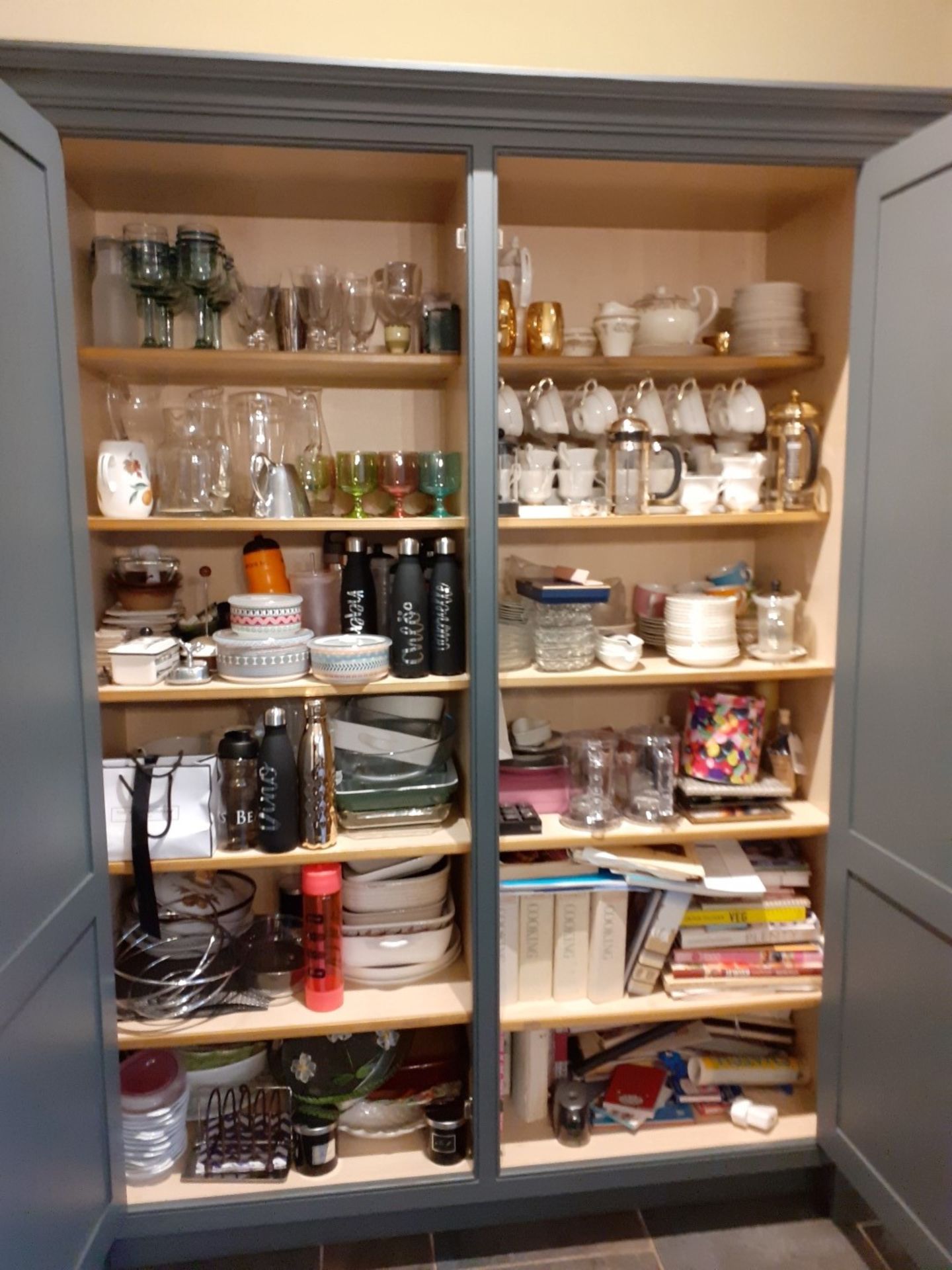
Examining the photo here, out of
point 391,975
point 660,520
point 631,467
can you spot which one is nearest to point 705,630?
point 660,520

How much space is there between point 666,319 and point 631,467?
33cm

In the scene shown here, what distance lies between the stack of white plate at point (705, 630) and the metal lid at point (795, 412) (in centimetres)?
39

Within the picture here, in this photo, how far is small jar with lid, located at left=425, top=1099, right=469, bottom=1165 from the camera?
181 cm

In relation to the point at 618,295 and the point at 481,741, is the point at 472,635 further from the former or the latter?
the point at 618,295

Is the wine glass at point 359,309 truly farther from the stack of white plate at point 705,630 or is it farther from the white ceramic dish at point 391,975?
the white ceramic dish at point 391,975

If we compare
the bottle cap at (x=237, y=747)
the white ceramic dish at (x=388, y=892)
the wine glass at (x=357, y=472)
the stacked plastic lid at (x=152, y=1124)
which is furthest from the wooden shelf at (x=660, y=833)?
the stacked plastic lid at (x=152, y=1124)

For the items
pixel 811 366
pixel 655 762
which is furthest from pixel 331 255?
pixel 655 762

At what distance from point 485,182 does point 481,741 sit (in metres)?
1.01

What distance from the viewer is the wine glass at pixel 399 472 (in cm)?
181

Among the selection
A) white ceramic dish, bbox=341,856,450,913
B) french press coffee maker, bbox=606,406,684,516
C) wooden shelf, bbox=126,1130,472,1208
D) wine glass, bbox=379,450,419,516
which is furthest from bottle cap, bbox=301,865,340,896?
french press coffee maker, bbox=606,406,684,516

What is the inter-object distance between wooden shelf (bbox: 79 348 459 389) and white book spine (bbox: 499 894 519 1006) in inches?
43.4

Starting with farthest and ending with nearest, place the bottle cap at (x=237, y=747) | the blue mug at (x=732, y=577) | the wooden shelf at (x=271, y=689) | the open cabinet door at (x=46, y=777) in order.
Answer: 1. the blue mug at (x=732, y=577)
2. the bottle cap at (x=237, y=747)
3. the wooden shelf at (x=271, y=689)
4. the open cabinet door at (x=46, y=777)

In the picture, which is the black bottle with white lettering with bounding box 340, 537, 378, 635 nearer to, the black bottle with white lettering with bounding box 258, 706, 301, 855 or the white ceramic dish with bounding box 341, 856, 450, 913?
the black bottle with white lettering with bounding box 258, 706, 301, 855

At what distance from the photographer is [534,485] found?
1.86m
